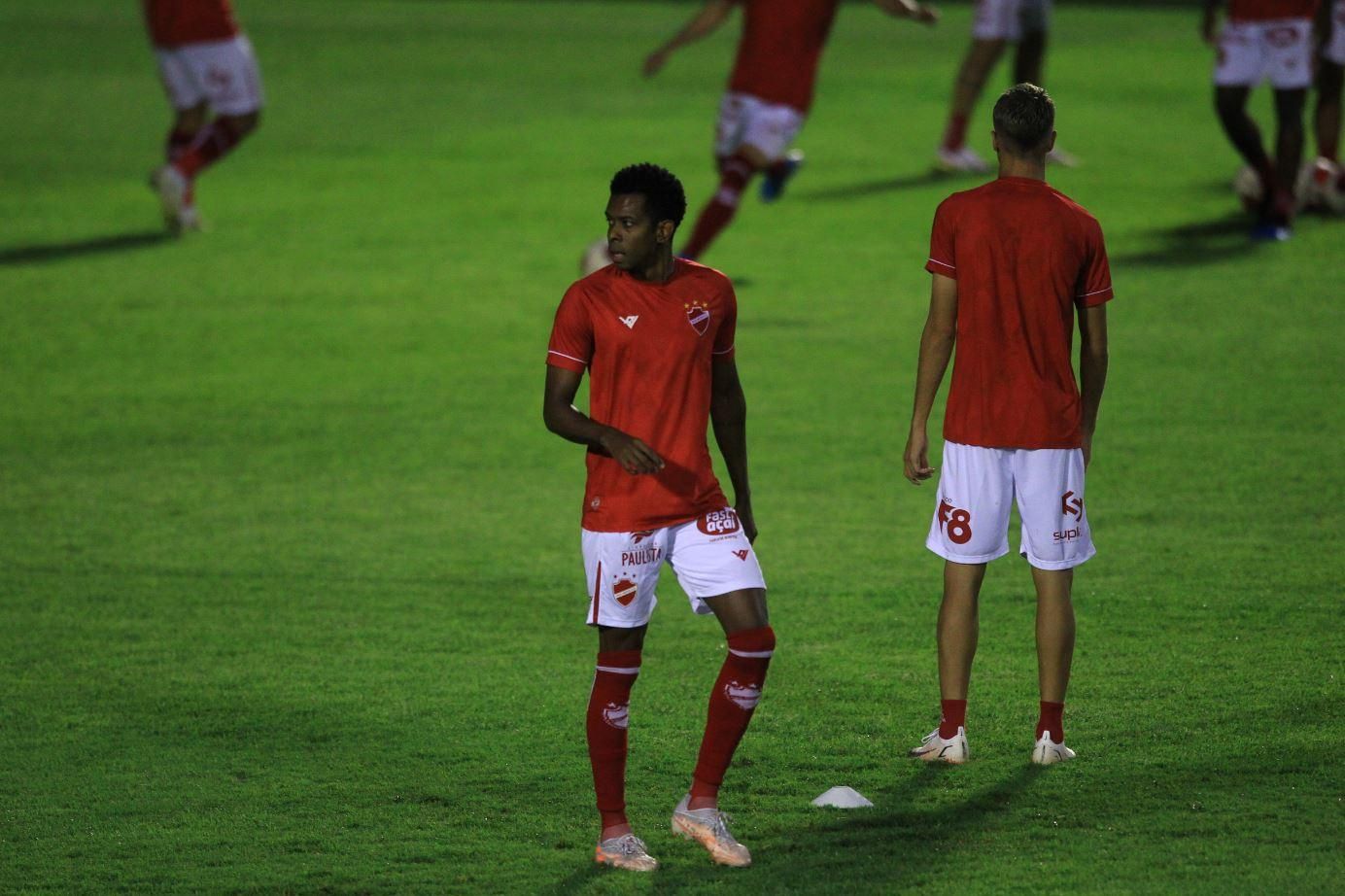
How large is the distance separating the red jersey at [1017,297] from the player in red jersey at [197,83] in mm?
10185

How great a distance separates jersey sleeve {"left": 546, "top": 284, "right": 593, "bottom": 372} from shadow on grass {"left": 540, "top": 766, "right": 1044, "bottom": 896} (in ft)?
4.23

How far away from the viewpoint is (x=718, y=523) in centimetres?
471

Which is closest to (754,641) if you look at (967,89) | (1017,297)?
(1017,297)

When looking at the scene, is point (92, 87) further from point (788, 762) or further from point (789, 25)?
point (788, 762)

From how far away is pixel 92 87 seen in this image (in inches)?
851

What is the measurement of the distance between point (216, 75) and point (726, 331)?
34.5ft

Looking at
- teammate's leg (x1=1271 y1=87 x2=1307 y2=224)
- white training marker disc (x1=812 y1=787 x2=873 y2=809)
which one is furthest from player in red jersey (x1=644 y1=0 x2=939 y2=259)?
white training marker disc (x1=812 y1=787 x2=873 y2=809)

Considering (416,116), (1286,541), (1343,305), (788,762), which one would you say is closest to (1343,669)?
(1286,541)

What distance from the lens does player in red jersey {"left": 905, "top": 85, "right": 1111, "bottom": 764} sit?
16.8ft

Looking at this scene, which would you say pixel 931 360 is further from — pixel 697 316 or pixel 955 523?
pixel 697 316

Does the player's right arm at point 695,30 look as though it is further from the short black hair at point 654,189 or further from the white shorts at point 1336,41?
the short black hair at point 654,189

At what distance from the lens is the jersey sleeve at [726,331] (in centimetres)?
476

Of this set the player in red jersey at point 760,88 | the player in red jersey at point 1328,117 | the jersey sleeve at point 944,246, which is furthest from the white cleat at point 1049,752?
the player in red jersey at point 1328,117

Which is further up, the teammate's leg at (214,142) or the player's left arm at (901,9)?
the player's left arm at (901,9)
